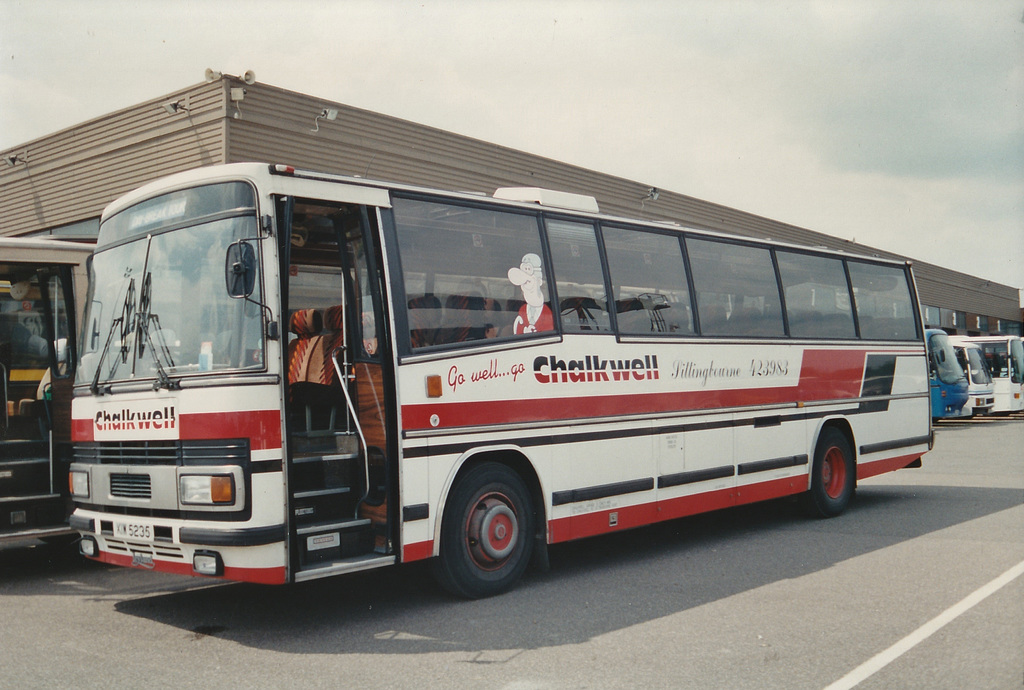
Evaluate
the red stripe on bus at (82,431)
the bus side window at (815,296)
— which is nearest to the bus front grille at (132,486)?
A: the red stripe on bus at (82,431)

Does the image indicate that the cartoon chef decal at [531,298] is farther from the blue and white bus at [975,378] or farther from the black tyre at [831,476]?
the blue and white bus at [975,378]

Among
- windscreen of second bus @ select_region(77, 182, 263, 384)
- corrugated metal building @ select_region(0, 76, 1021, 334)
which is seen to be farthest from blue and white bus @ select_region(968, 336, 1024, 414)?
windscreen of second bus @ select_region(77, 182, 263, 384)

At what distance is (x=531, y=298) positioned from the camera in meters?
7.69

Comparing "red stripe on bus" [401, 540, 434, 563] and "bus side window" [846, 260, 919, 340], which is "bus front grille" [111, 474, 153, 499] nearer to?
"red stripe on bus" [401, 540, 434, 563]

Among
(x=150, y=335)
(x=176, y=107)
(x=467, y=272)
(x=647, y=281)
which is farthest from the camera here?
(x=176, y=107)

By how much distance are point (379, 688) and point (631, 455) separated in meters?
3.90

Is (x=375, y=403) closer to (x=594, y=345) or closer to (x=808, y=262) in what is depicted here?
(x=594, y=345)

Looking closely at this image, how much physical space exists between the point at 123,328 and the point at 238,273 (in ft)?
4.66

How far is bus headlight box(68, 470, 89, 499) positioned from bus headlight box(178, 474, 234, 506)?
1248 millimetres

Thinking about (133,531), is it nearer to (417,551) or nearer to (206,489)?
(206,489)

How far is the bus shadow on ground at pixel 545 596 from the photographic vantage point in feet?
19.9

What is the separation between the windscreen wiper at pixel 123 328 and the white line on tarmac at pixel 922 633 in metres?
5.06

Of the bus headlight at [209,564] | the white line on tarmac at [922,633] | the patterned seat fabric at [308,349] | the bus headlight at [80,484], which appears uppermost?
the patterned seat fabric at [308,349]

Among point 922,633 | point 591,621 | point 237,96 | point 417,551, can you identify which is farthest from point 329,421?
point 237,96
